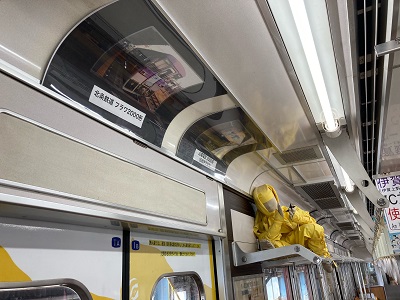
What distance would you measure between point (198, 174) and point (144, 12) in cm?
135

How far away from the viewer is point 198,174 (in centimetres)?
240

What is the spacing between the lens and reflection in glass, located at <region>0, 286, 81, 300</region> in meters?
1.16

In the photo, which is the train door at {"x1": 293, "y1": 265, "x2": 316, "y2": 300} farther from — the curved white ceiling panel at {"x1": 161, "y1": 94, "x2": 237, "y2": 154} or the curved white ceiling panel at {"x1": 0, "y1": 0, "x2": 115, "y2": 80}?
the curved white ceiling panel at {"x1": 0, "y1": 0, "x2": 115, "y2": 80}

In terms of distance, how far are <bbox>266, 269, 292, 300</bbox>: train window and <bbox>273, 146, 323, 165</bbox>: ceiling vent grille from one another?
1859mm

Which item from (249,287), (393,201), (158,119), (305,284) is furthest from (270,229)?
(305,284)

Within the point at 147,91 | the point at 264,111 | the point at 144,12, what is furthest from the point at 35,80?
the point at 264,111

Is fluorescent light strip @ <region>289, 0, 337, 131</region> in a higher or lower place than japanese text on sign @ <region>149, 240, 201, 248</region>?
higher

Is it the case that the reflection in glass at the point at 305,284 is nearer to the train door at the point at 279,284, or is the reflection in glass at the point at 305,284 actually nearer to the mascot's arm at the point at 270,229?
the train door at the point at 279,284

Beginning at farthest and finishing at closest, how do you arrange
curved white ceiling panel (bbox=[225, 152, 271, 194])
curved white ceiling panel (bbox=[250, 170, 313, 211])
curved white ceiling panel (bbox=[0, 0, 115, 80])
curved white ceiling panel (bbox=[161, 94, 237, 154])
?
curved white ceiling panel (bbox=[250, 170, 313, 211]), curved white ceiling panel (bbox=[225, 152, 271, 194]), curved white ceiling panel (bbox=[161, 94, 237, 154]), curved white ceiling panel (bbox=[0, 0, 115, 80])

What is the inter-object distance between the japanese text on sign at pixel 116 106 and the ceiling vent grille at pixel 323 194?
3.57 metres

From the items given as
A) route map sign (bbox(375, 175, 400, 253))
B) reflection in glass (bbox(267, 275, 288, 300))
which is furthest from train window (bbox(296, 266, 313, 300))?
route map sign (bbox(375, 175, 400, 253))

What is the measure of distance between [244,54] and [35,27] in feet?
3.37

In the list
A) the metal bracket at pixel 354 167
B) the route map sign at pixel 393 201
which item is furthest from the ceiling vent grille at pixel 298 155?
the route map sign at pixel 393 201

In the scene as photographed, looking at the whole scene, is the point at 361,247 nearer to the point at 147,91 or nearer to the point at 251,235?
the point at 251,235
